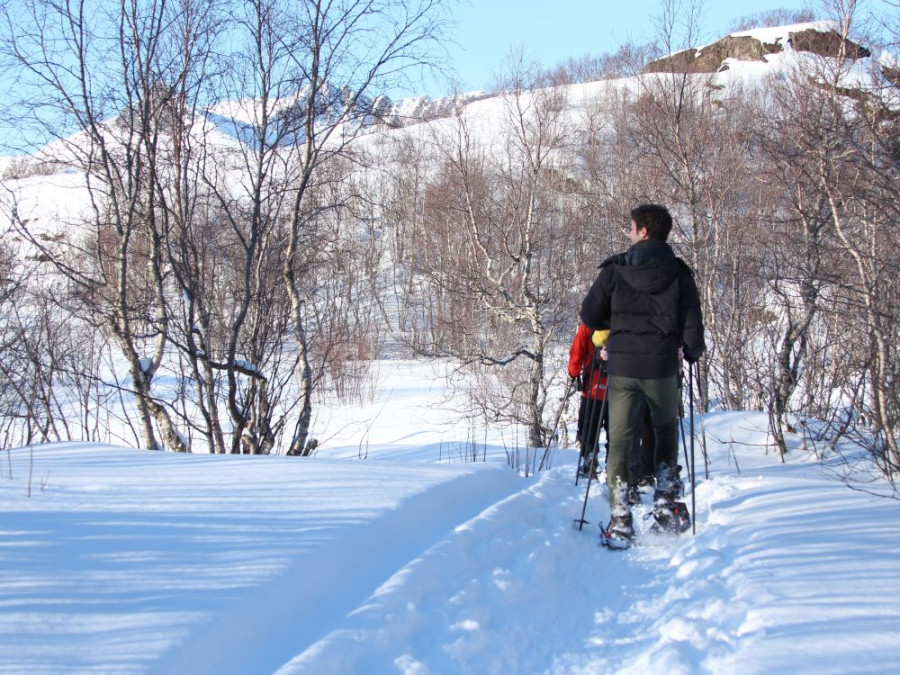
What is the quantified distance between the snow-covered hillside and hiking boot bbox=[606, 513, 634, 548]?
3.8 inches

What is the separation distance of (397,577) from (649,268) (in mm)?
2149

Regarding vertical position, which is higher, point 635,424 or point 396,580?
point 635,424

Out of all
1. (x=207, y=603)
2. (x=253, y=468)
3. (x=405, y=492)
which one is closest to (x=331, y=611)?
(x=207, y=603)

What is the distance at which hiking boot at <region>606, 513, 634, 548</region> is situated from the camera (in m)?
3.53

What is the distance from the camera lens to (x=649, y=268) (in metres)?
3.51

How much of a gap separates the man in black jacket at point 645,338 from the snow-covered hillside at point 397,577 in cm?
36

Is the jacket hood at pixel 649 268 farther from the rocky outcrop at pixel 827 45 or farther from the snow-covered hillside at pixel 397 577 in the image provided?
the rocky outcrop at pixel 827 45

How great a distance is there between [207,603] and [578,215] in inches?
696

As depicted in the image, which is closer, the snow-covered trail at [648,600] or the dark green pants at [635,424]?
the snow-covered trail at [648,600]

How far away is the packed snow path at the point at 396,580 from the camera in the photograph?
2104 millimetres

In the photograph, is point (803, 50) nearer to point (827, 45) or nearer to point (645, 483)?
point (827, 45)

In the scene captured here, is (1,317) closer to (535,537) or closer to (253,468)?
(253,468)

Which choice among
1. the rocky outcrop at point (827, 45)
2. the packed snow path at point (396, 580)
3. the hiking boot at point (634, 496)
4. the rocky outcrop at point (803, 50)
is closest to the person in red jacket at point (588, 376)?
the hiking boot at point (634, 496)

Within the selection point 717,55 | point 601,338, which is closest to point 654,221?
point 601,338
